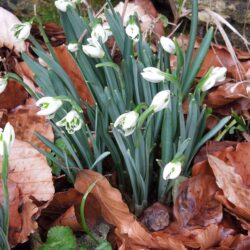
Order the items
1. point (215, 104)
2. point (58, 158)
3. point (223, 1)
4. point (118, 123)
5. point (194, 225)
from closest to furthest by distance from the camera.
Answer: point (118, 123), point (194, 225), point (58, 158), point (215, 104), point (223, 1)

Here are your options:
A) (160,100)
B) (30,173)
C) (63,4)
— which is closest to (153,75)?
(160,100)

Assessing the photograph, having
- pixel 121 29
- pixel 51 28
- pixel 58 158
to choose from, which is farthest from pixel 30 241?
pixel 51 28

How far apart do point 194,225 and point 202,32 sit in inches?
33.3

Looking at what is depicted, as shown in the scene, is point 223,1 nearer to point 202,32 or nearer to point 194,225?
point 202,32

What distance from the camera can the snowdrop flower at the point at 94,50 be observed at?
134 centimetres

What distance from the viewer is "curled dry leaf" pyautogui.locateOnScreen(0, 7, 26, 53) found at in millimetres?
1895

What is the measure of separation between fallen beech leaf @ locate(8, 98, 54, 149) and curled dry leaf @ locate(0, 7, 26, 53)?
26 cm

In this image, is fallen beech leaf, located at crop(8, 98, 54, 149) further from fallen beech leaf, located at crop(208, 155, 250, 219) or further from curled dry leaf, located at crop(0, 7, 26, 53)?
fallen beech leaf, located at crop(208, 155, 250, 219)

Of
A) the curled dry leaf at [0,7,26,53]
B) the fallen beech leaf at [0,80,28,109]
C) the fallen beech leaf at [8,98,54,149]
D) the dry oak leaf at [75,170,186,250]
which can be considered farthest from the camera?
the curled dry leaf at [0,7,26,53]

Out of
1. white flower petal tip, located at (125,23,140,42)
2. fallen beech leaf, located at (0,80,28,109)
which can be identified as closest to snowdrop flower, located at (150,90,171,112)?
white flower petal tip, located at (125,23,140,42)

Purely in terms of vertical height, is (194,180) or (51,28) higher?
(51,28)

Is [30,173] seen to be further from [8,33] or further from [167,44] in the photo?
[8,33]

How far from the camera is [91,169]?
1.47 m

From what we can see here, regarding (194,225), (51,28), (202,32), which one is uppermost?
(51,28)
